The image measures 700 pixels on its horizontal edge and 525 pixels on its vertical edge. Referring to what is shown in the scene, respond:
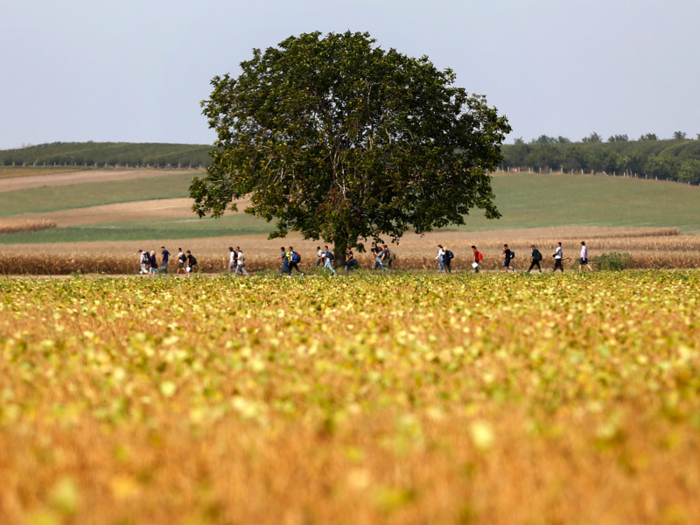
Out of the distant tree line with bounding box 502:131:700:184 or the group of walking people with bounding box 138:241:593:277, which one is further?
the distant tree line with bounding box 502:131:700:184

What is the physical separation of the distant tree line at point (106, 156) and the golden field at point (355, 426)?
15735 cm

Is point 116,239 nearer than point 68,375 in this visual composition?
No

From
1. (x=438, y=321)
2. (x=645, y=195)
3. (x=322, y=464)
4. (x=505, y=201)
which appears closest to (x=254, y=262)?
(x=438, y=321)

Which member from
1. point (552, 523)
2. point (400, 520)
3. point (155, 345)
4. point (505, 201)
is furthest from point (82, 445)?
point (505, 201)

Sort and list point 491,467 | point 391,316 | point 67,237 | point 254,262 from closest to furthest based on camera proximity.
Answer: point 491,467 → point 391,316 → point 254,262 → point 67,237

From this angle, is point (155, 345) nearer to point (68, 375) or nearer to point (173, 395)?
point (68, 375)

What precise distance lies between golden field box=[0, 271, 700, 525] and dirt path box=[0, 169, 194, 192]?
417ft

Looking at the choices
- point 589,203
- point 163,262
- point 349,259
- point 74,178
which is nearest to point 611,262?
point 349,259

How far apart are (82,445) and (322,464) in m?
1.97

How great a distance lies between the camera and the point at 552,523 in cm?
462

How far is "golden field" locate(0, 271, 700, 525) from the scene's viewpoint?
193 inches

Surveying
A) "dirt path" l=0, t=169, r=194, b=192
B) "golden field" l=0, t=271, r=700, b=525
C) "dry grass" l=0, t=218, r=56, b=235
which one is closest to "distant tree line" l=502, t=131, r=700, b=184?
"dirt path" l=0, t=169, r=194, b=192

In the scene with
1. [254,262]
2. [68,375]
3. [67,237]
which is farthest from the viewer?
[67,237]

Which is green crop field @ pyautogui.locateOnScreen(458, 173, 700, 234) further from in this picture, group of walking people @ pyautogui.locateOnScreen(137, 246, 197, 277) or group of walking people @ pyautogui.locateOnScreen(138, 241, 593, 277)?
group of walking people @ pyautogui.locateOnScreen(137, 246, 197, 277)
